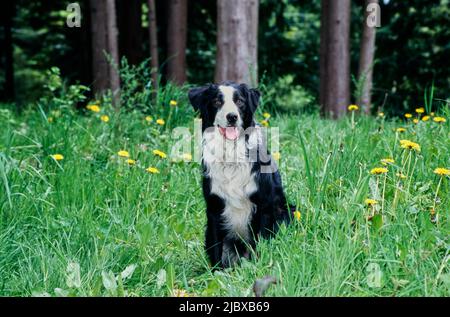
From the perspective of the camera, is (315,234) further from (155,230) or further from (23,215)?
(23,215)

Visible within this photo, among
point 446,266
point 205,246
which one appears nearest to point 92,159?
point 205,246

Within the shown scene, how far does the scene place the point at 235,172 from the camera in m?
3.59

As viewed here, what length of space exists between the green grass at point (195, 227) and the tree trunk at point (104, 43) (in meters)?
3.11

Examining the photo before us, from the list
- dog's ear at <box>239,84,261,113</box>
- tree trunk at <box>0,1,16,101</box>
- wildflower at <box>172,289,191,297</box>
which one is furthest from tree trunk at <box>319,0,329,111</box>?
tree trunk at <box>0,1,16,101</box>

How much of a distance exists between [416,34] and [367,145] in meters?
9.18

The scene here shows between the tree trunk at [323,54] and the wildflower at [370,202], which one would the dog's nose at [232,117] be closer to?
the wildflower at [370,202]

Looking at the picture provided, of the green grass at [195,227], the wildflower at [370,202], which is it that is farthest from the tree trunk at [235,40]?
the wildflower at [370,202]

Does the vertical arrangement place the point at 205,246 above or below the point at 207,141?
below

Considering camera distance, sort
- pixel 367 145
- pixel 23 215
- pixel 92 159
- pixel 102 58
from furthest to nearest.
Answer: pixel 102 58
pixel 92 159
pixel 367 145
pixel 23 215

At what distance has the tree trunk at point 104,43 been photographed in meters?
7.79

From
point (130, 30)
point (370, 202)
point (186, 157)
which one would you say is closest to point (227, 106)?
point (370, 202)

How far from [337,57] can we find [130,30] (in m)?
4.15

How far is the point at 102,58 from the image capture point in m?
8.19

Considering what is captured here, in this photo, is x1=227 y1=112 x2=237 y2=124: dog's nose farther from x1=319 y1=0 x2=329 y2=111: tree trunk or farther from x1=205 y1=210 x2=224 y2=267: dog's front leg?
x1=319 y1=0 x2=329 y2=111: tree trunk
